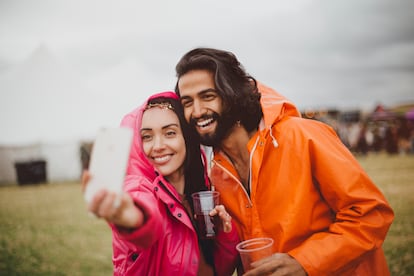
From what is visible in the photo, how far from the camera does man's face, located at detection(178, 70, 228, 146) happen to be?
2447mm

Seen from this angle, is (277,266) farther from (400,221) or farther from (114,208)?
(400,221)

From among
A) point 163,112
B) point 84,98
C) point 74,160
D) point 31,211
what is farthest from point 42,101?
point 163,112

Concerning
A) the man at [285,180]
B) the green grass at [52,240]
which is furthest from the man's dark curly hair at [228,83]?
the green grass at [52,240]

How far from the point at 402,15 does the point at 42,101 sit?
75.2 ft

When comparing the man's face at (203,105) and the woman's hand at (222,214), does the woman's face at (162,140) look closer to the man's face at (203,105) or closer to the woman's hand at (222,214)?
the man's face at (203,105)

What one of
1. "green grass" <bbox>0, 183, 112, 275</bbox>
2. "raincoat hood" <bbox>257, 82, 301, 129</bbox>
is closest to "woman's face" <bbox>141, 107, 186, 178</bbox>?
"raincoat hood" <bbox>257, 82, 301, 129</bbox>

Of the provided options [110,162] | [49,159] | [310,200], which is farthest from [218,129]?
[49,159]

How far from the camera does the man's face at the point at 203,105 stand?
2.45 m

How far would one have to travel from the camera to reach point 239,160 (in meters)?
2.57

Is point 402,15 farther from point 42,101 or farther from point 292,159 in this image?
point 42,101

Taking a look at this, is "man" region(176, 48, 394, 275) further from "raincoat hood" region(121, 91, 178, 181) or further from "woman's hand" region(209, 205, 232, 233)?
"raincoat hood" region(121, 91, 178, 181)

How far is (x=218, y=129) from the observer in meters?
2.48

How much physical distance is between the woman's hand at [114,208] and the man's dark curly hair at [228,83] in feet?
4.71

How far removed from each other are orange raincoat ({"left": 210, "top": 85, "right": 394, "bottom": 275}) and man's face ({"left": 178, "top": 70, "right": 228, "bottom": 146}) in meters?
0.38
